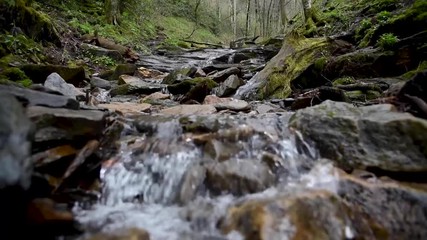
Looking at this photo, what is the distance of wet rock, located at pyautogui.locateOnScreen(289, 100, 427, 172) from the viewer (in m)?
2.91

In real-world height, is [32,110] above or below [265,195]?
above

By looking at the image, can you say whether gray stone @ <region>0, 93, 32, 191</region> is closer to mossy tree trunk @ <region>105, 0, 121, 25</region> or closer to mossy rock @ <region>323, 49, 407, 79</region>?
mossy rock @ <region>323, 49, 407, 79</region>

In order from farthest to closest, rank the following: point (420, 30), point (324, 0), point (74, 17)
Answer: point (324, 0) → point (74, 17) → point (420, 30)

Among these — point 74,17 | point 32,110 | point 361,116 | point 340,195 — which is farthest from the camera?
point 74,17

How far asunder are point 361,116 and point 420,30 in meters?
3.35

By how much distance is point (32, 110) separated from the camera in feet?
9.65

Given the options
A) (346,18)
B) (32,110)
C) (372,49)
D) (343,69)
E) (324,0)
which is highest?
(324,0)

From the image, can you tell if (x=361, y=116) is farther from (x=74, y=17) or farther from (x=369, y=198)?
(x=74, y=17)

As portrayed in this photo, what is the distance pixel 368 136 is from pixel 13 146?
3.03 m

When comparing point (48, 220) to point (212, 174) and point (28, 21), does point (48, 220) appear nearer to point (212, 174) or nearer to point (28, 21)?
point (212, 174)

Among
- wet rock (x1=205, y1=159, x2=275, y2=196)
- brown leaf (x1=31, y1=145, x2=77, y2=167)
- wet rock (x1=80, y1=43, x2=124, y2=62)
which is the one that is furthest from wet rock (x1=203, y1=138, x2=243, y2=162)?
wet rock (x1=80, y1=43, x2=124, y2=62)

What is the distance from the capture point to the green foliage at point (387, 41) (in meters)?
5.66

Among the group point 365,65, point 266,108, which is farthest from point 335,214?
point 365,65

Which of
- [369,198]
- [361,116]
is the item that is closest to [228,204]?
[369,198]
